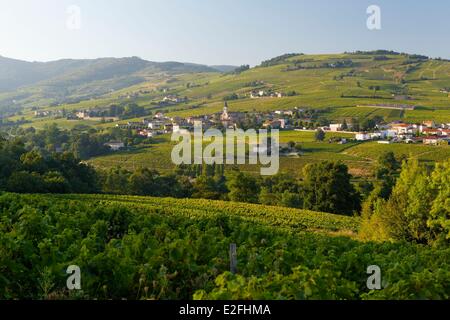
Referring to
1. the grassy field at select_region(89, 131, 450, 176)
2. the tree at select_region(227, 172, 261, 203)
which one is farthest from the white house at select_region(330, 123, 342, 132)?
the tree at select_region(227, 172, 261, 203)

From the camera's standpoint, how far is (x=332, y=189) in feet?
156

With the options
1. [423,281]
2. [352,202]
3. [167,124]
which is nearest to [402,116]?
[167,124]

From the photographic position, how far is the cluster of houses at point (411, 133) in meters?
91.5

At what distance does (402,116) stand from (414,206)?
10176 cm

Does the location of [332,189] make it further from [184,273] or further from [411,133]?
[411,133]

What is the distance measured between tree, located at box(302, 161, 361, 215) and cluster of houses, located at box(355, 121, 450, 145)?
4849 centimetres

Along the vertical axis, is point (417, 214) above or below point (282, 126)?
above

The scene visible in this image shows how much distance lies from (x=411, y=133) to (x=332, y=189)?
2410 inches

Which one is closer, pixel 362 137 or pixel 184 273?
pixel 184 273

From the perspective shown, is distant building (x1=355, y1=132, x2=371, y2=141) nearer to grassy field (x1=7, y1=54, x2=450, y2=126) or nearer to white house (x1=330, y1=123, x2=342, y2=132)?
white house (x1=330, y1=123, x2=342, y2=132)

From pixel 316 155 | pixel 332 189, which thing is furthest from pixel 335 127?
pixel 332 189
